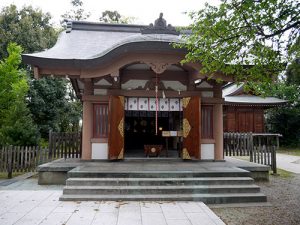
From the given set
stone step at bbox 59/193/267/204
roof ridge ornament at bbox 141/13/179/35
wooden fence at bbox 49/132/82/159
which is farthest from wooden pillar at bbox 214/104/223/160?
wooden fence at bbox 49/132/82/159

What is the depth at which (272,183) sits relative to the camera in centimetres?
886

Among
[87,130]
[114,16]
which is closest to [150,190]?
[87,130]

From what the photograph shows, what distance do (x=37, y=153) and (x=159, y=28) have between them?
274 inches

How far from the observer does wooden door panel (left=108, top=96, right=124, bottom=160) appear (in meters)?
9.35

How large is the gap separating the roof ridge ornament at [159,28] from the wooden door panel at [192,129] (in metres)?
2.60

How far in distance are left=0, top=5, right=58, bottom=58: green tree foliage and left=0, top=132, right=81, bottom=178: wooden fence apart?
12720 millimetres

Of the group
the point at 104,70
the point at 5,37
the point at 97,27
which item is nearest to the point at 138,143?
the point at 97,27

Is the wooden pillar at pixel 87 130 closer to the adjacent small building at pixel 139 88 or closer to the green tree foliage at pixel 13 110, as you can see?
the adjacent small building at pixel 139 88

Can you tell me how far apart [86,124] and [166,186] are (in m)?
4.31

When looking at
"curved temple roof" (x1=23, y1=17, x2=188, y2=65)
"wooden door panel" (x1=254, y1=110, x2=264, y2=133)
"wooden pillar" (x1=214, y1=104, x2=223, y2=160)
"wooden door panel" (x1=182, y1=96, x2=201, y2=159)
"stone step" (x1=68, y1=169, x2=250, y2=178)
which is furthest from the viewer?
"wooden door panel" (x1=254, y1=110, x2=264, y2=133)

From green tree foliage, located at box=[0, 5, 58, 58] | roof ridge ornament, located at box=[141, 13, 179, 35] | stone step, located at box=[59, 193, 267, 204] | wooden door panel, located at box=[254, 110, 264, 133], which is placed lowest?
stone step, located at box=[59, 193, 267, 204]

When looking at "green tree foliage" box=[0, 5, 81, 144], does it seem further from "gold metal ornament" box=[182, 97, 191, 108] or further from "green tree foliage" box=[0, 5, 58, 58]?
"gold metal ornament" box=[182, 97, 191, 108]

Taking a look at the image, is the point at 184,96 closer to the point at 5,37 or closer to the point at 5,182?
the point at 5,182

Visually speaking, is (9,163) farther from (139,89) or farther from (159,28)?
(159,28)
